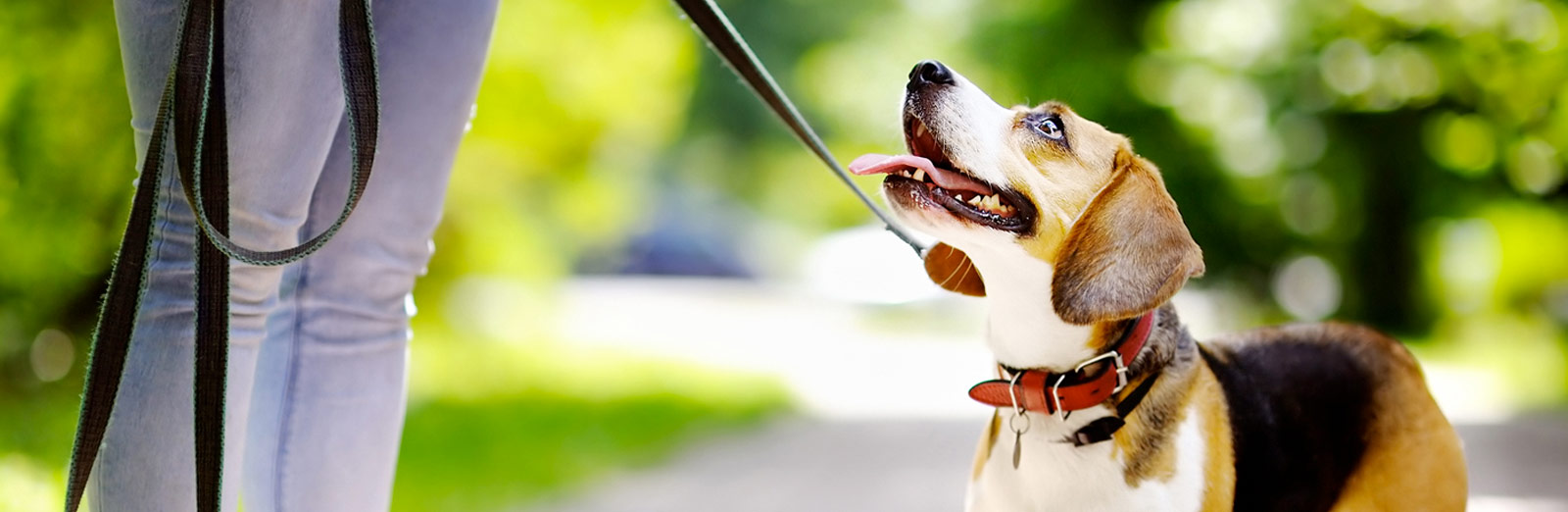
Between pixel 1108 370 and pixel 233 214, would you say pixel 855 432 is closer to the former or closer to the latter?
pixel 1108 370

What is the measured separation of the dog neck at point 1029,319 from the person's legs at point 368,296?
1058 millimetres

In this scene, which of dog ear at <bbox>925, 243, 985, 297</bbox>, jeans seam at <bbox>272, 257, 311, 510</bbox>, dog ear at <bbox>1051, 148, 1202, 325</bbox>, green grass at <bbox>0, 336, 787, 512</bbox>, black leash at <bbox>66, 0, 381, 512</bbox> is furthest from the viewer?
green grass at <bbox>0, 336, 787, 512</bbox>

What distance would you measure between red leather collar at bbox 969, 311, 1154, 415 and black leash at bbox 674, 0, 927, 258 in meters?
0.45

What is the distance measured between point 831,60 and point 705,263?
32.7 ft

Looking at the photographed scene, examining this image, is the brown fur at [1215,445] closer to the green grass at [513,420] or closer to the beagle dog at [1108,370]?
the beagle dog at [1108,370]

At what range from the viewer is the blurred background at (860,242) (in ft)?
21.6

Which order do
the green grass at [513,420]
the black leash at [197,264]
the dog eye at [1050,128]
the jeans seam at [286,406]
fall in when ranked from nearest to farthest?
the black leash at [197,264], the jeans seam at [286,406], the dog eye at [1050,128], the green grass at [513,420]

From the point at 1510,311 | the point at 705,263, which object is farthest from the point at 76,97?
the point at 705,263

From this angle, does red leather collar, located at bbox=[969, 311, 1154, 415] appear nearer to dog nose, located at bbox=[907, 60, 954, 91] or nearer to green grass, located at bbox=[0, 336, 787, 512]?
dog nose, located at bbox=[907, 60, 954, 91]

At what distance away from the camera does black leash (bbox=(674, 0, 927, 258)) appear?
2.66m

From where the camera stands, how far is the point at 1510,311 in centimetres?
1648

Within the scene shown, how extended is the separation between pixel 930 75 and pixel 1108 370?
0.68 metres

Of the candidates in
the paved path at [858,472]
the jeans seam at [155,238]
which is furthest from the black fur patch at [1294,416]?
the paved path at [858,472]

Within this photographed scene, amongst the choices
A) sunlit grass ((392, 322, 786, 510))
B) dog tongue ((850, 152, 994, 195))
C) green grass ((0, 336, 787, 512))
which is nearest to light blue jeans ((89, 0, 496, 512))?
dog tongue ((850, 152, 994, 195))
